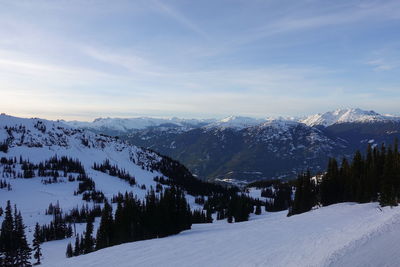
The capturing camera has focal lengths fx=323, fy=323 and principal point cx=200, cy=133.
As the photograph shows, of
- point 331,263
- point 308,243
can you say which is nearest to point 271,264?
point 331,263

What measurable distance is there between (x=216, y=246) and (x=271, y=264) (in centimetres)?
1413

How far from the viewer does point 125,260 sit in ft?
126

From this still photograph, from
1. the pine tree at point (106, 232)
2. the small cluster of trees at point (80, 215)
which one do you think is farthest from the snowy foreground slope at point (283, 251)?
the small cluster of trees at point (80, 215)

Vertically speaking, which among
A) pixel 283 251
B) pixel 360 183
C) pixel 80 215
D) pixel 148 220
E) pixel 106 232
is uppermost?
pixel 283 251

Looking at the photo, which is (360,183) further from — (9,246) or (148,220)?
(9,246)

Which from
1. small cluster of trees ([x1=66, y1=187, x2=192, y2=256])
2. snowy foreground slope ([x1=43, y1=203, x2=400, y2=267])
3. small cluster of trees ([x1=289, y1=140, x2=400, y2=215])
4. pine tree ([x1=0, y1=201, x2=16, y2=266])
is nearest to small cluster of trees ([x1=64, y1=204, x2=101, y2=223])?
small cluster of trees ([x1=66, y1=187, x2=192, y2=256])

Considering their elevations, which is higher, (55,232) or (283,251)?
(283,251)

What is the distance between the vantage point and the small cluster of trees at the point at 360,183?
222ft

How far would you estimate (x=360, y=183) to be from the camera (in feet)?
275

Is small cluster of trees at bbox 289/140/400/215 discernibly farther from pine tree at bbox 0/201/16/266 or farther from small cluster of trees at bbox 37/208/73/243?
small cluster of trees at bbox 37/208/73/243

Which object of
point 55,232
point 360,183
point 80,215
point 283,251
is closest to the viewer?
point 283,251

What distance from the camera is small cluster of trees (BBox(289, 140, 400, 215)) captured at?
222 feet

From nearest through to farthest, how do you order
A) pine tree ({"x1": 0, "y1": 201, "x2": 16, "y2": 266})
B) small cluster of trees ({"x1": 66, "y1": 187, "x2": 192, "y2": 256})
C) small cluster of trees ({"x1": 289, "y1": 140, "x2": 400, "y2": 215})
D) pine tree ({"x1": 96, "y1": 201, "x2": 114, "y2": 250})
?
small cluster of trees ({"x1": 289, "y1": 140, "x2": 400, "y2": 215}) → small cluster of trees ({"x1": 66, "y1": 187, "x2": 192, "y2": 256}) → pine tree ({"x1": 0, "y1": 201, "x2": 16, "y2": 266}) → pine tree ({"x1": 96, "y1": 201, "x2": 114, "y2": 250})

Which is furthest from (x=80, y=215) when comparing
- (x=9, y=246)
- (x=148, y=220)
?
(x=148, y=220)
